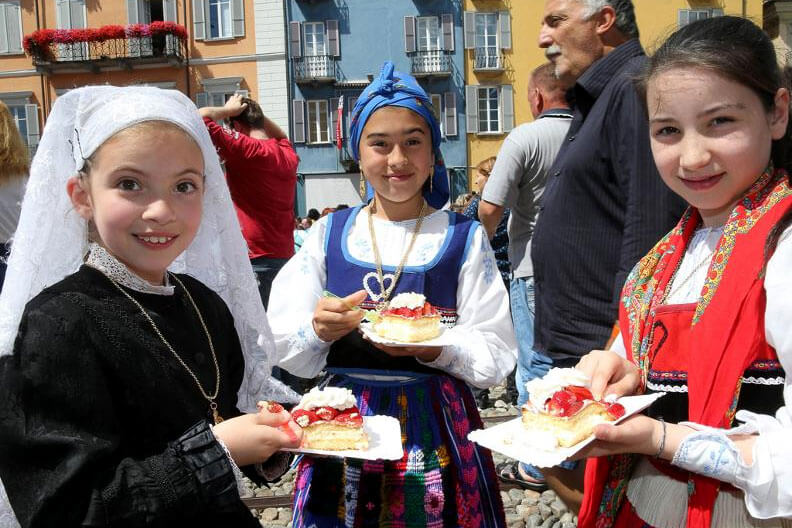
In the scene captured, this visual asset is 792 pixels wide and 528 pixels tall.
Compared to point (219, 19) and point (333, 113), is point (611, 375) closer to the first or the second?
point (333, 113)

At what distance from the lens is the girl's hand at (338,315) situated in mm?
2022

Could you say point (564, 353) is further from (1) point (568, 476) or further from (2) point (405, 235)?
(2) point (405, 235)

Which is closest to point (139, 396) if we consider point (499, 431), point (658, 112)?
point (499, 431)

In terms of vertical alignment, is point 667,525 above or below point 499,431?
below

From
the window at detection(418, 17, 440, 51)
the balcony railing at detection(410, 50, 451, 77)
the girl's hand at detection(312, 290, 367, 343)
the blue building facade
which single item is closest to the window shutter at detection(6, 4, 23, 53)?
the blue building facade

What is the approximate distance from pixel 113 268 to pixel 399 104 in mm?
1167

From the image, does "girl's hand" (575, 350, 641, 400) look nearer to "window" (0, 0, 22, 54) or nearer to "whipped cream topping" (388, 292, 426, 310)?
"whipped cream topping" (388, 292, 426, 310)

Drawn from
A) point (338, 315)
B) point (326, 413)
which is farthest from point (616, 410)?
point (338, 315)

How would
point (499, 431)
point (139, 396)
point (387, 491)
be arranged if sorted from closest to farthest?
point (139, 396)
point (499, 431)
point (387, 491)

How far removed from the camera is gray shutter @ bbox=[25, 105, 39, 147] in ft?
72.7

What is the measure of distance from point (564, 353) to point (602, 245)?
497 mm

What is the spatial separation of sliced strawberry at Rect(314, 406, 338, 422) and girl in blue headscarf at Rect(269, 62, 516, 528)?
28 centimetres

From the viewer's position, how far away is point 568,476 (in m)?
2.88

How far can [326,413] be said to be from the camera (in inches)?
72.1
